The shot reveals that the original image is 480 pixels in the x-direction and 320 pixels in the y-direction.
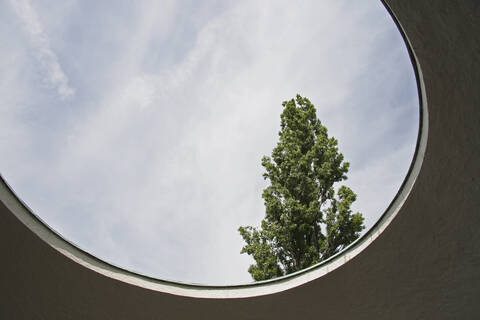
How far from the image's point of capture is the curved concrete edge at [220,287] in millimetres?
4105

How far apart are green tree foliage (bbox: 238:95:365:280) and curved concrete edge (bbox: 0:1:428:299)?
2.86m

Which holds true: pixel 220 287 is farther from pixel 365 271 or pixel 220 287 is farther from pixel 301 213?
pixel 301 213

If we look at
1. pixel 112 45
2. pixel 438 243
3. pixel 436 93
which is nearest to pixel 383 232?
pixel 438 243

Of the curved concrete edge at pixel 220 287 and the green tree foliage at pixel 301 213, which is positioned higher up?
the green tree foliage at pixel 301 213

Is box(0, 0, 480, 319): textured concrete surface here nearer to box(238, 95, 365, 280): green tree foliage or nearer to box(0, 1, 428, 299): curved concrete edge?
box(0, 1, 428, 299): curved concrete edge

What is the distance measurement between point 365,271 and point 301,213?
3219mm

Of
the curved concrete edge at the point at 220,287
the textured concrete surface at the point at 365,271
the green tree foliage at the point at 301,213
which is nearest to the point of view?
the textured concrete surface at the point at 365,271

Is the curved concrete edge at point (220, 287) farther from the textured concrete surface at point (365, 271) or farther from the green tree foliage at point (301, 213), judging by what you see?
the green tree foliage at point (301, 213)

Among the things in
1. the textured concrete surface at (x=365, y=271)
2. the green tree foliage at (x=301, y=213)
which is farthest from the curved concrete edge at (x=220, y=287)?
the green tree foliage at (x=301, y=213)

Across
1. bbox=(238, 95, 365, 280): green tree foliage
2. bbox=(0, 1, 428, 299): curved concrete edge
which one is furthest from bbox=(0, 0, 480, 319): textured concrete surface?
bbox=(238, 95, 365, 280): green tree foliage

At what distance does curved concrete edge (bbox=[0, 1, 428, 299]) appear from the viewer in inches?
162

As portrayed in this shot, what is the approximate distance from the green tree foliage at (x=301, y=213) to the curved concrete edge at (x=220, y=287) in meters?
2.86

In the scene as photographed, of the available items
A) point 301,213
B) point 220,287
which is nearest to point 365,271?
point 220,287

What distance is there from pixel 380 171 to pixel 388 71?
2.10 m
